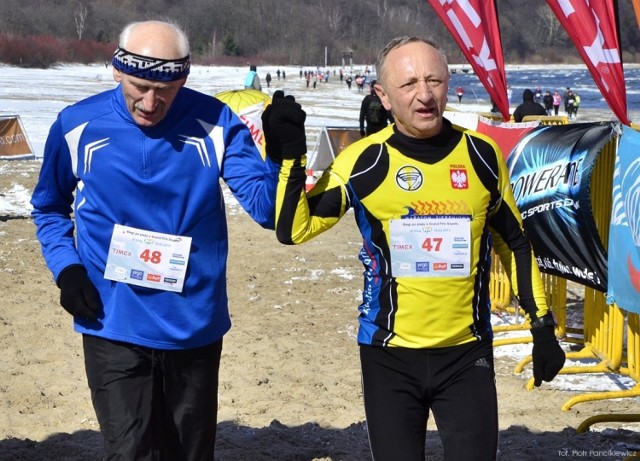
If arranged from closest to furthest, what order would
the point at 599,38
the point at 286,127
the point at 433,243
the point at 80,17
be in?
1. the point at 286,127
2. the point at 433,243
3. the point at 599,38
4. the point at 80,17

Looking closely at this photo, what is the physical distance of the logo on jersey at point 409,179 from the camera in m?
3.19

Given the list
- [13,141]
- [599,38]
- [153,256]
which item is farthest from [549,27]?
[153,256]

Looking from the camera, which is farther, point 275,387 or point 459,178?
point 275,387

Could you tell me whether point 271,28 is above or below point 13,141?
above

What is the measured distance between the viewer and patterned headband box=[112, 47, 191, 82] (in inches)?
121

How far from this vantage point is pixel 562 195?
6.00 meters

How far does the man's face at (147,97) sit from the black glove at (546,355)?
4.85 ft

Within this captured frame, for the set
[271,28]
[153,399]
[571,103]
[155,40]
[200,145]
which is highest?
[271,28]

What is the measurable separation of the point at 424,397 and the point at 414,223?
583mm

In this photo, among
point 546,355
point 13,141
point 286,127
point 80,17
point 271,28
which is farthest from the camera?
point 271,28

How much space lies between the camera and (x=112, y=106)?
10.7 feet

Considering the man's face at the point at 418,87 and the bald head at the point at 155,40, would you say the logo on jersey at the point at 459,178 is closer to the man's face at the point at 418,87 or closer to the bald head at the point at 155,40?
the man's face at the point at 418,87

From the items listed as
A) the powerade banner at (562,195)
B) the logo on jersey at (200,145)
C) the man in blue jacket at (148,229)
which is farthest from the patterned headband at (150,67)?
the powerade banner at (562,195)

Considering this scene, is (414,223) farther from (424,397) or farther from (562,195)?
(562,195)
